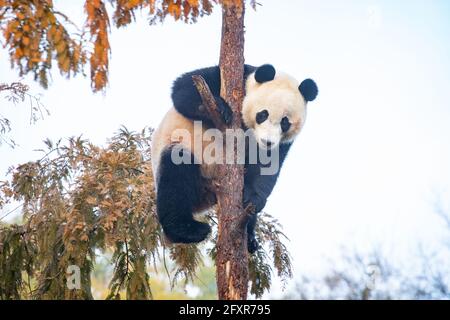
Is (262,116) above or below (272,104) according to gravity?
below

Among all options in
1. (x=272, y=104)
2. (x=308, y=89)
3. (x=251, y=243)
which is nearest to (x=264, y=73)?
(x=272, y=104)

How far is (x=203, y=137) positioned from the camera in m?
7.64

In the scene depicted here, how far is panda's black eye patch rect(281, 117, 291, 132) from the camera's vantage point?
24.8ft

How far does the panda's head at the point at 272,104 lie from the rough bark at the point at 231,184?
0.68 m

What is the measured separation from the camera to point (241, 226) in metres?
6.12

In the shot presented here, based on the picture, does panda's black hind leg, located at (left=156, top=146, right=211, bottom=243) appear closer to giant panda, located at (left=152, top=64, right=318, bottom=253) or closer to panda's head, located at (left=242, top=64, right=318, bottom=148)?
giant panda, located at (left=152, top=64, right=318, bottom=253)

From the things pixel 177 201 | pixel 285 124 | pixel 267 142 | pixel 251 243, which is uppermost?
pixel 285 124

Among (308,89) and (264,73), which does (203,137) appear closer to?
(264,73)

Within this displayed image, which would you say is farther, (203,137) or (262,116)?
(203,137)

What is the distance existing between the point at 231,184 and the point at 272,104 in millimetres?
1463

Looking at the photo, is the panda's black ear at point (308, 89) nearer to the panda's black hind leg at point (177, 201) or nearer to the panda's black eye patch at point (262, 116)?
the panda's black eye patch at point (262, 116)
